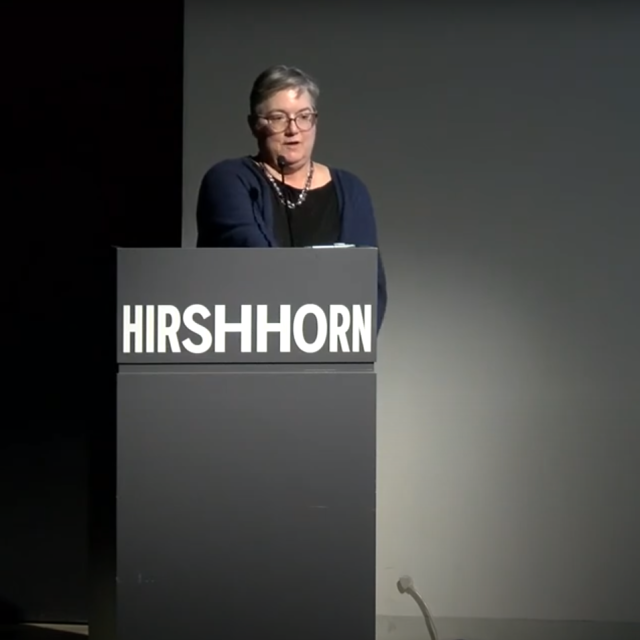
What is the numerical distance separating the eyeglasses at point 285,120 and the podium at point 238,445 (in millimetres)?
351

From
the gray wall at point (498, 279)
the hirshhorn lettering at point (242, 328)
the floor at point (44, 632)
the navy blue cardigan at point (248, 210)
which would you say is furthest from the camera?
the floor at point (44, 632)

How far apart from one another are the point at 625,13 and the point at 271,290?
176 cm

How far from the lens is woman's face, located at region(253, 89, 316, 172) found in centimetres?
160

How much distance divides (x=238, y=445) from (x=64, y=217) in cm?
169

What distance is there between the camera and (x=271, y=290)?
1362 mm

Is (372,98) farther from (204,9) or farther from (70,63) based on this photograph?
(70,63)

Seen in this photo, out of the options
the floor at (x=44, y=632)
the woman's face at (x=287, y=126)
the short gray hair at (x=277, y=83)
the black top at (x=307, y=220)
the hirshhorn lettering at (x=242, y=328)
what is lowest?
the floor at (x=44, y=632)

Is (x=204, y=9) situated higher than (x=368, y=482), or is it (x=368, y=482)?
(x=204, y=9)

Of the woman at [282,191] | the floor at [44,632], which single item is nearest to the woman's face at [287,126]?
the woman at [282,191]

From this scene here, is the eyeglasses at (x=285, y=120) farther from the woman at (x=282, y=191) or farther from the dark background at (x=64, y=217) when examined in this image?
the dark background at (x=64, y=217)

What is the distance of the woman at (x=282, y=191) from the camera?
5.23ft

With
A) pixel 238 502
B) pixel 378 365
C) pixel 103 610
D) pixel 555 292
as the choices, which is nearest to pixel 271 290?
pixel 238 502

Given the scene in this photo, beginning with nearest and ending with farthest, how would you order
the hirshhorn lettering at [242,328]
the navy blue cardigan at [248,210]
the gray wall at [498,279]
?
the hirshhorn lettering at [242,328] → the navy blue cardigan at [248,210] → the gray wall at [498,279]

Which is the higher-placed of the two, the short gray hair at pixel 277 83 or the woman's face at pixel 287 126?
the short gray hair at pixel 277 83
